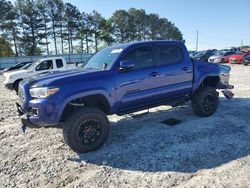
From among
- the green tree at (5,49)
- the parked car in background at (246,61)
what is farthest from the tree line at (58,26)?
the parked car in background at (246,61)

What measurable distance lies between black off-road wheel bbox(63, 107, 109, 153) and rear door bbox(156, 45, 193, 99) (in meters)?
1.73

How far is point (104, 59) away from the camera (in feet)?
19.5

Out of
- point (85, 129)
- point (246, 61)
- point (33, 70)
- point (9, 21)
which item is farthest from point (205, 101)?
point (9, 21)

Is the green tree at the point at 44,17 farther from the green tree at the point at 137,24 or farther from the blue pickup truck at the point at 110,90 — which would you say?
the blue pickup truck at the point at 110,90

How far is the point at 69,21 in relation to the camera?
2197 inches

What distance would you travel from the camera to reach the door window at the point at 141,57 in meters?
5.81

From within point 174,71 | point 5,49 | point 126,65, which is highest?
point 5,49

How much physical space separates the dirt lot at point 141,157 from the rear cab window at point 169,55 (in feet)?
4.82

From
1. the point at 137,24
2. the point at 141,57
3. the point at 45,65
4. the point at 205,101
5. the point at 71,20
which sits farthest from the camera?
the point at 137,24

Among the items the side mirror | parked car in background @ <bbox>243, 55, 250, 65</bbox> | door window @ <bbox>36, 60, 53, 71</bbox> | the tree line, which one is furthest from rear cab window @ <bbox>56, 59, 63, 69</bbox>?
the tree line

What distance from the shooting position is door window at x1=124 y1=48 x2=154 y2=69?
5.81 meters

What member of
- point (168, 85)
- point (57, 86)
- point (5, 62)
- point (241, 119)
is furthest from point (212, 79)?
point (5, 62)

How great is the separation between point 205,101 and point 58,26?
2101 inches

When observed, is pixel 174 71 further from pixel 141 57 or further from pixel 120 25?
pixel 120 25
